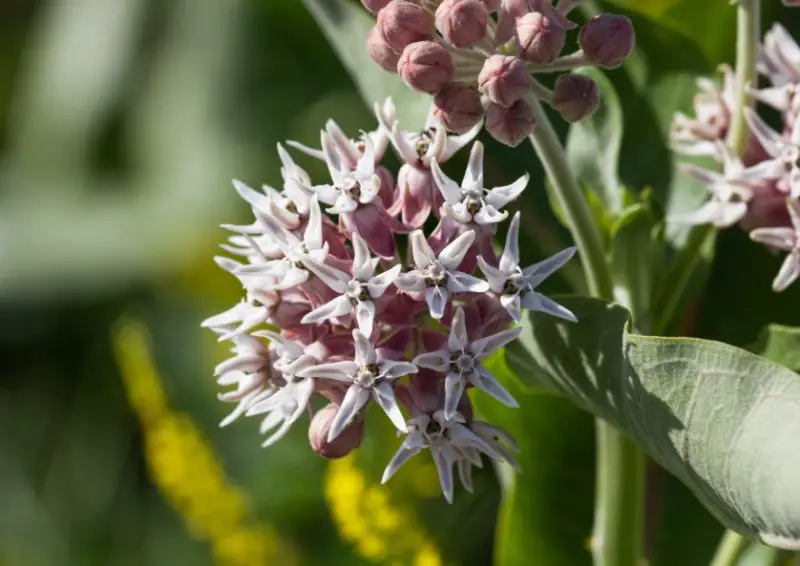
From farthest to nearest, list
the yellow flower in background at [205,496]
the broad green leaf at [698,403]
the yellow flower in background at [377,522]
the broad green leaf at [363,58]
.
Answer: the yellow flower in background at [205,496], the yellow flower in background at [377,522], the broad green leaf at [363,58], the broad green leaf at [698,403]

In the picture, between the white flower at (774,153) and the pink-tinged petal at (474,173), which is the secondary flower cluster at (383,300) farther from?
the white flower at (774,153)

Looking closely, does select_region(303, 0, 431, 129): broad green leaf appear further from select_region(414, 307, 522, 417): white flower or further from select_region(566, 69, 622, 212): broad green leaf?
select_region(414, 307, 522, 417): white flower

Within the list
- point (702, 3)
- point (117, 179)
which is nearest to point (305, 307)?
point (702, 3)

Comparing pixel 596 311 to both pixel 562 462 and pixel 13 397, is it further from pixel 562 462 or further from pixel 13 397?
pixel 13 397

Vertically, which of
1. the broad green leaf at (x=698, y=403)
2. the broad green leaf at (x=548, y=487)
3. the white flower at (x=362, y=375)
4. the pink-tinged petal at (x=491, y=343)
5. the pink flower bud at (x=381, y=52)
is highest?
the pink flower bud at (x=381, y=52)

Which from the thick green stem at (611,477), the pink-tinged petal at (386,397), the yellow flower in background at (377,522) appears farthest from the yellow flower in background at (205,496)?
the pink-tinged petal at (386,397)

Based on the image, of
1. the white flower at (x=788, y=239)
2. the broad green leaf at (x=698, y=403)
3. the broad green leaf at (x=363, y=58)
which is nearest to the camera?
the broad green leaf at (x=698, y=403)

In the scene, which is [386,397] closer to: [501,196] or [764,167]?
[501,196]

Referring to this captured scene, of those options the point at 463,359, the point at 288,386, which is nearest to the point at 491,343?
the point at 463,359
